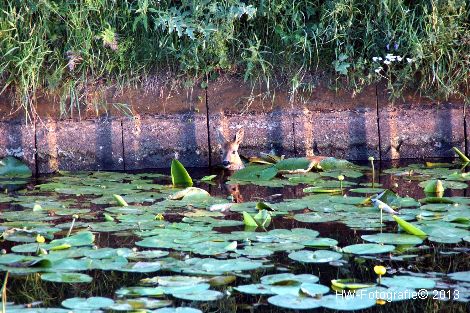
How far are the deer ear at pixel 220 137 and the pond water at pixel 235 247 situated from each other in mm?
832

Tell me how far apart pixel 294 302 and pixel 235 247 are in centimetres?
86

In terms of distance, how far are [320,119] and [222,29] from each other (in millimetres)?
1049

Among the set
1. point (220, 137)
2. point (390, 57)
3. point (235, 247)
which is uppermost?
point (390, 57)

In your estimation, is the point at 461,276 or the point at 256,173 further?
the point at 256,173

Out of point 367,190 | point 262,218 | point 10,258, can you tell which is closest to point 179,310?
point 10,258

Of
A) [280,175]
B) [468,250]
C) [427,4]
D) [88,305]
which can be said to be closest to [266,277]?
[88,305]

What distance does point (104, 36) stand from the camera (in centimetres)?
707

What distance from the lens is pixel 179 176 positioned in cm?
637

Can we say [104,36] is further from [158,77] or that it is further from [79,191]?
[79,191]

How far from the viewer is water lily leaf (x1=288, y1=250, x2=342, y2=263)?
4.21 m

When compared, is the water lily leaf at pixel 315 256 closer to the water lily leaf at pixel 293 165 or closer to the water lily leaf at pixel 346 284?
the water lily leaf at pixel 346 284

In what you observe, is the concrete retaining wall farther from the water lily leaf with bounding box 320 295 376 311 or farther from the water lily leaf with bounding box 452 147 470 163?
the water lily leaf with bounding box 320 295 376 311

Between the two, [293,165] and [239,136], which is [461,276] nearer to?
[293,165]

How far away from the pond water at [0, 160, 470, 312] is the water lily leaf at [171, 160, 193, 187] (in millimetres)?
152
